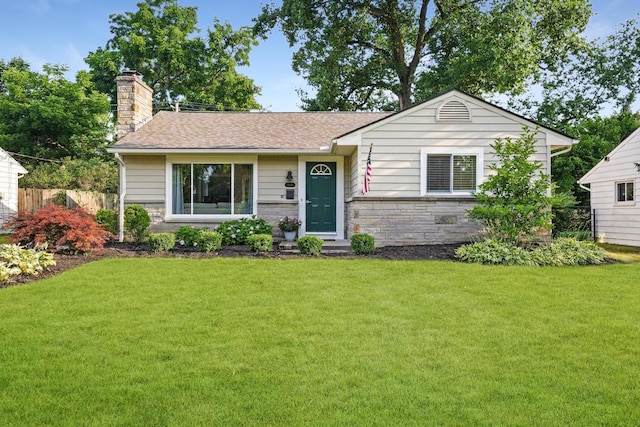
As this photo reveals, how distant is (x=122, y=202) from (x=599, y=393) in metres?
11.2

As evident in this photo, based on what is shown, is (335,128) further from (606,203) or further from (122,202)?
(606,203)

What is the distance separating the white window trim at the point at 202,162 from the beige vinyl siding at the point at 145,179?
0.15m

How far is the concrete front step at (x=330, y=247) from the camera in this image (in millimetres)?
10203

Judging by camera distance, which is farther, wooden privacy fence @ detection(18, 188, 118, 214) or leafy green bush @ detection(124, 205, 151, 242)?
wooden privacy fence @ detection(18, 188, 118, 214)

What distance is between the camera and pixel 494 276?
7.12 metres

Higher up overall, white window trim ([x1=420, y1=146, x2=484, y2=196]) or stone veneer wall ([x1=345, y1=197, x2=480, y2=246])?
white window trim ([x1=420, y1=146, x2=484, y2=196])

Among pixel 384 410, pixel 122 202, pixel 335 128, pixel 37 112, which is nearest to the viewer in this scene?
pixel 384 410

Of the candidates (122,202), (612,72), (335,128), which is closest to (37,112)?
(122,202)

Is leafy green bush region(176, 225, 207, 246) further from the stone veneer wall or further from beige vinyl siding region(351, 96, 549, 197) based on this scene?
beige vinyl siding region(351, 96, 549, 197)

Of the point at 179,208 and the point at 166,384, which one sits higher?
the point at 179,208

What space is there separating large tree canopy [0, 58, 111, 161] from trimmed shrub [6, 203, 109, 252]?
55.7ft

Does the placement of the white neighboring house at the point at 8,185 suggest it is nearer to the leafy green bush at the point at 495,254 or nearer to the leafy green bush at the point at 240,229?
the leafy green bush at the point at 240,229

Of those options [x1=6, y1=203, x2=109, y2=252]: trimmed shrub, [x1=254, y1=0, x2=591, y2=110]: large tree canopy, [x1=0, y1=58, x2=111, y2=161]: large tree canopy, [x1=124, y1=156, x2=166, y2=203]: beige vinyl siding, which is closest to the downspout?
[x1=124, y1=156, x2=166, y2=203]: beige vinyl siding

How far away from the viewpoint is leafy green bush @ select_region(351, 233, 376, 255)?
9375 millimetres
